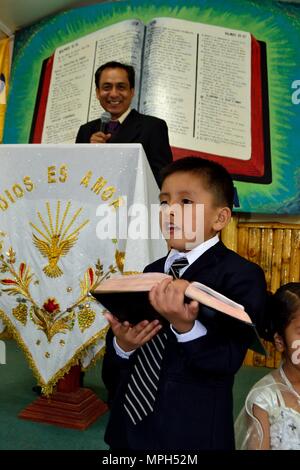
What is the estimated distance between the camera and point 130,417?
810 mm

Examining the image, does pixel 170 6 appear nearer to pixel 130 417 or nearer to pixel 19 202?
pixel 19 202

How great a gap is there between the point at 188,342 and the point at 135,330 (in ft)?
0.36

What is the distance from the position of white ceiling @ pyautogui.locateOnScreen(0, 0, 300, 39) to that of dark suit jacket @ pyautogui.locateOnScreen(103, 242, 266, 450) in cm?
350

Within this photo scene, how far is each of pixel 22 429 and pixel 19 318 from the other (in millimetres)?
454

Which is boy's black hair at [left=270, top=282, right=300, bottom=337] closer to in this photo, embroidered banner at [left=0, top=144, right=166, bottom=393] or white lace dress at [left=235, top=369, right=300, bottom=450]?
white lace dress at [left=235, top=369, right=300, bottom=450]

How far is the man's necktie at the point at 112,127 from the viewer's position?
1900 mm

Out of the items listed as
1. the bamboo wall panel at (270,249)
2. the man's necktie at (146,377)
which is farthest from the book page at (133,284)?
the bamboo wall panel at (270,249)

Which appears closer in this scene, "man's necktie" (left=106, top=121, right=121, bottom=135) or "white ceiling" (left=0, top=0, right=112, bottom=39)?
"man's necktie" (left=106, top=121, right=121, bottom=135)

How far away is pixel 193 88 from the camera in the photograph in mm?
3275

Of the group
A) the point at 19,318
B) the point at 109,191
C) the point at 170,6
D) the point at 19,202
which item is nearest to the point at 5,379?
the point at 19,318

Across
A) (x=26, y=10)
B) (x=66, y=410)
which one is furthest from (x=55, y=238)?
(x=26, y=10)

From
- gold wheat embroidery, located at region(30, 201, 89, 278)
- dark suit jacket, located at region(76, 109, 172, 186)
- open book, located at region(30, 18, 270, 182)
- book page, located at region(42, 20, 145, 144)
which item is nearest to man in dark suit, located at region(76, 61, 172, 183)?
dark suit jacket, located at region(76, 109, 172, 186)

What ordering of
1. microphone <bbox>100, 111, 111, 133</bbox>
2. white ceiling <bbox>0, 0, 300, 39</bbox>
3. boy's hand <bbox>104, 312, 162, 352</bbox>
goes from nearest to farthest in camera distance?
boy's hand <bbox>104, 312, 162, 352</bbox>, microphone <bbox>100, 111, 111, 133</bbox>, white ceiling <bbox>0, 0, 300, 39</bbox>

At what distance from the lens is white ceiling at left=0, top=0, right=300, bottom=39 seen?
3.66 metres
